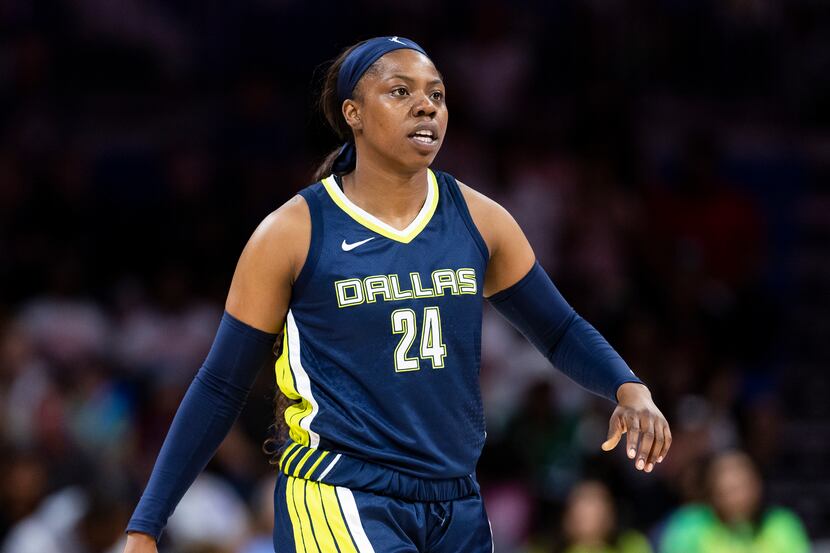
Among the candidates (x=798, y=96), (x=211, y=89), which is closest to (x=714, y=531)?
(x=798, y=96)

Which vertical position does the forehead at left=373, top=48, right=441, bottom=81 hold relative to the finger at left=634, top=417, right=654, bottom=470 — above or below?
above

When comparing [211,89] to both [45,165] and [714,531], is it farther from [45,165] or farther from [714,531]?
[714,531]

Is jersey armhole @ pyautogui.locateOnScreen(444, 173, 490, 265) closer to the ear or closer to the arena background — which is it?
the ear

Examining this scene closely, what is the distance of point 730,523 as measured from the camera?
7.29 meters

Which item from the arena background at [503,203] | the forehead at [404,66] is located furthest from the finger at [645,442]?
the arena background at [503,203]

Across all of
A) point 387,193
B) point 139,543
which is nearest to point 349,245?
point 387,193

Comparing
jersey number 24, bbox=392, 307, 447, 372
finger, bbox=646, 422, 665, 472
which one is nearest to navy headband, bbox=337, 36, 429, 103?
jersey number 24, bbox=392, 307, 447, 372

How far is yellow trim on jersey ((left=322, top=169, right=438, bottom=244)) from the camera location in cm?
357

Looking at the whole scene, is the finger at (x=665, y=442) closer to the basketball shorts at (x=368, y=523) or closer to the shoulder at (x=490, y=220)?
the basketball shorts at (x=368, y=523)

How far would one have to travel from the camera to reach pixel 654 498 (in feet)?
26.1

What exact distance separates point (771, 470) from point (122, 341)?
4.42 meters

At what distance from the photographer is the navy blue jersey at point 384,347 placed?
343cm

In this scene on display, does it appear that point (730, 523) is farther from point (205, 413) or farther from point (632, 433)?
point (205, 413)

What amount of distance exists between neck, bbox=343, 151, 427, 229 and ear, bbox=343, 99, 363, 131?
0.30 ft
